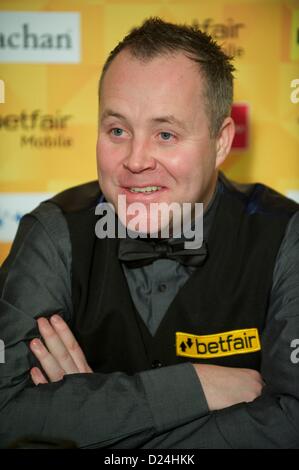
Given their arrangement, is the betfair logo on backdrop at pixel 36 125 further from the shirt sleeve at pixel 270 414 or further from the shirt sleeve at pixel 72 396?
the shirt sleeve at pixel 270 414

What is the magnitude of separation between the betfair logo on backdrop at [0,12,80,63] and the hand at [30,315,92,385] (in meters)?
1.14

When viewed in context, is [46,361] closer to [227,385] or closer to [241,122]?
[227,385]

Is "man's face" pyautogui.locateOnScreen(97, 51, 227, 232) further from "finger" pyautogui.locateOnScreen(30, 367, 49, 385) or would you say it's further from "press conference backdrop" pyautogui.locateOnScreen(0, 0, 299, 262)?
"press conference backdrop" pyautogui.locateOnScreen(0, 0, 299, 262)

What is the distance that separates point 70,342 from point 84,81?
113 centimetres

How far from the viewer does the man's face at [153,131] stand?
1553 millimetres

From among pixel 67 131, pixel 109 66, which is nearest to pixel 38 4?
pixel 67 131

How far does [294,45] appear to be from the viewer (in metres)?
2.34

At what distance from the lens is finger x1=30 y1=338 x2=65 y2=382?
1580 mm

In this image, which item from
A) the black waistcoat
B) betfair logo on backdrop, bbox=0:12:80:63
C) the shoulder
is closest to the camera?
the black waistcoat

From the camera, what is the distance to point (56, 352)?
161cm

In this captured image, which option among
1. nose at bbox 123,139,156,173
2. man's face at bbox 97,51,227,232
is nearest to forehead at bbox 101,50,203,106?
man's face at bbox 97,51,227,232

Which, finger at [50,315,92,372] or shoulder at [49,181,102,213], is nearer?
finger at [50,315,92,372]

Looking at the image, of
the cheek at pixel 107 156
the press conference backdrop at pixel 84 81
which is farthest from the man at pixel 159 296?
the press conference backdrop at pixel 84 81

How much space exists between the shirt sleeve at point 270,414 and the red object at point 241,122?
35.4 inches
